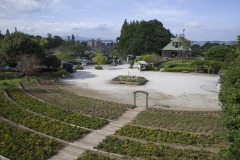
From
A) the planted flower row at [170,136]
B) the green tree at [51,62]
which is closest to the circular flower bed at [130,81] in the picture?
the green tree at [51,62]

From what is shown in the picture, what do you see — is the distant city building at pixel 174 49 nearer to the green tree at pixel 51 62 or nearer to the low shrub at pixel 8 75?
the green tree at pixel 51 62

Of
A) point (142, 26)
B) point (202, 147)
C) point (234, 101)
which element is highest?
point (142, 26)

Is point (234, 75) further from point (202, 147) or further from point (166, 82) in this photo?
point (166, 82)

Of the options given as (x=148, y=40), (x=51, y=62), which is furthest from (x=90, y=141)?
(x=148, y=40)

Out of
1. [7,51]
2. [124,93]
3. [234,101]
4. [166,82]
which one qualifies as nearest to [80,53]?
[7,51]

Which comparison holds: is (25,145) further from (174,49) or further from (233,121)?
(174,49)

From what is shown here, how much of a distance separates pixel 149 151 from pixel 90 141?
Answer: 3.62 m

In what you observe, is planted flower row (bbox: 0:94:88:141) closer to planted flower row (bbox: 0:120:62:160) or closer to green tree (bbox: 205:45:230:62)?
planted flower row (bbox: 0:120:62:160)

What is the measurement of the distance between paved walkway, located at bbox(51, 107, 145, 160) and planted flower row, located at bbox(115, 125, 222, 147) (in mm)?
962

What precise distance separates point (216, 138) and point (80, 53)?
62017mm

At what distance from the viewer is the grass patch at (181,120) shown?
643 inches

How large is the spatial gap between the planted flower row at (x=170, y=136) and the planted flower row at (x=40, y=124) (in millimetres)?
2804

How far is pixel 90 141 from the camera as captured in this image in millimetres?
14547

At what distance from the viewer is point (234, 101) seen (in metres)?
11.3
